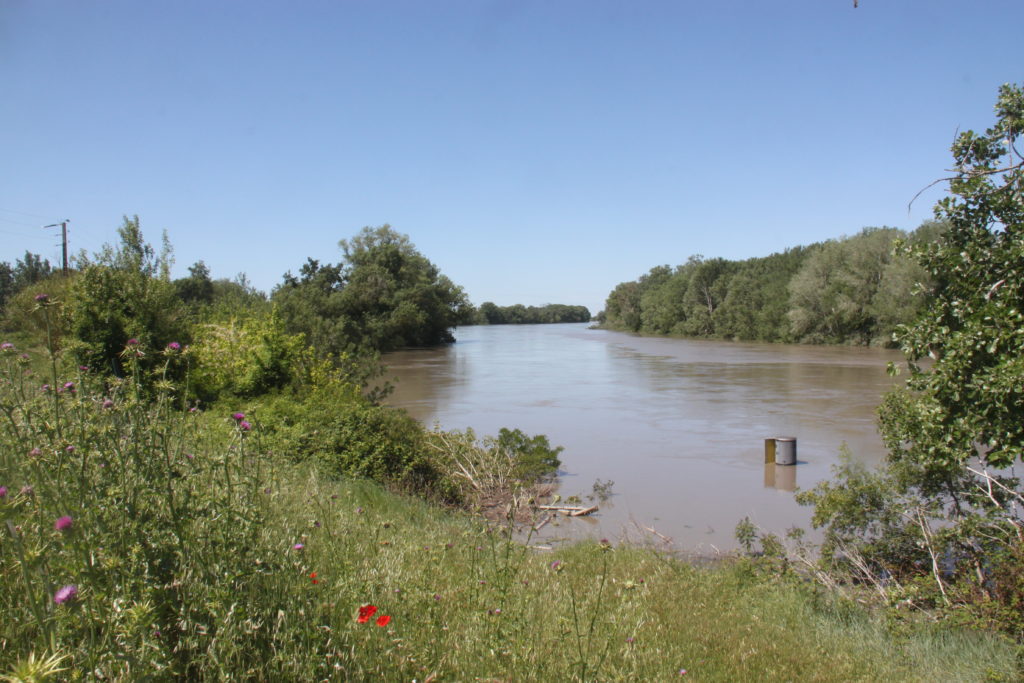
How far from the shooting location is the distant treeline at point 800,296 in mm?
47219

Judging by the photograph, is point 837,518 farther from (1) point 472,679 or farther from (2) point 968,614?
(1) point 472,679

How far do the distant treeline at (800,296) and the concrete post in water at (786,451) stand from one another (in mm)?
16324

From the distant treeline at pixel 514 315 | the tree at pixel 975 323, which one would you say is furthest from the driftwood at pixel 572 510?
the distant treeline at pixel 514 315

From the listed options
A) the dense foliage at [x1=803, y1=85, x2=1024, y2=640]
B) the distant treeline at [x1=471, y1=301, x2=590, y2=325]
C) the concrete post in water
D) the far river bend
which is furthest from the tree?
the distant treeline at [x1=471, y1=301, x2=590, y2=325]

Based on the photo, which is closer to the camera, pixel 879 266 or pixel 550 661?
pixel 550 661

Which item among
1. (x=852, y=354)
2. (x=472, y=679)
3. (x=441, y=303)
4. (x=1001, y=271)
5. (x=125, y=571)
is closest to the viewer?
(x=125, y=571)

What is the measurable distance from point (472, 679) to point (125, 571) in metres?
1.38

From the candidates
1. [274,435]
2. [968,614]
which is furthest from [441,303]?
[968,614]

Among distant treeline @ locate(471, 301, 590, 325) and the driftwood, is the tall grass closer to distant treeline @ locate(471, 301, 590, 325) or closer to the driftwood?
the driftwood

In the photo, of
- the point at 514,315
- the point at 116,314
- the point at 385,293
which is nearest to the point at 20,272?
the point at 385,293

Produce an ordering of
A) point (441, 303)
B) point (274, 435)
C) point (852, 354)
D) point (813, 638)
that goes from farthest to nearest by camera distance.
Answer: point (441, 303), point (852, 354), point (274, 435), point (813, 638)

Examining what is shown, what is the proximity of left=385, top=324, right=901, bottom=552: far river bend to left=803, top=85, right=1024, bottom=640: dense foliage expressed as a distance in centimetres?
223

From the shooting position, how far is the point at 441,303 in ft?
196

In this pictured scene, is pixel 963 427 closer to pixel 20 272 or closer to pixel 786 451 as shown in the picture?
pixel 786 451
